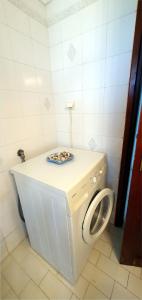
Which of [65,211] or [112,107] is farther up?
[112,107]

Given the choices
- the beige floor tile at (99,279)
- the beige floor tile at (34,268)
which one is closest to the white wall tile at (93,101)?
the beige floor tile at (99,279)

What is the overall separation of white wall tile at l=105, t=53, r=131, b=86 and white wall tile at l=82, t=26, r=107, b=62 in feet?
0.34

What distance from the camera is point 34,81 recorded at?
4.17ft

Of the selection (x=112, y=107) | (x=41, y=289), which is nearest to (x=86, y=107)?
(x=112, y=107)

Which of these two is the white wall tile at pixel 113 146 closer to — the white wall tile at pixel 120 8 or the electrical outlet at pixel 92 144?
the electrical outlet at pixel 92 144

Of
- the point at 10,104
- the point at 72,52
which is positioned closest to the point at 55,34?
the point at 72,52

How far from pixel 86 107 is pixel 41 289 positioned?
1589 millimetres

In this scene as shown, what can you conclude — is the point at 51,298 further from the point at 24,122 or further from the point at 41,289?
the point at 24,122

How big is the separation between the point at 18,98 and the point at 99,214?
1.29 m

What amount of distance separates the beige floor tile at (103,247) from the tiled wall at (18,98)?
81 centimetres

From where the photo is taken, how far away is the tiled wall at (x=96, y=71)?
1.00 metres

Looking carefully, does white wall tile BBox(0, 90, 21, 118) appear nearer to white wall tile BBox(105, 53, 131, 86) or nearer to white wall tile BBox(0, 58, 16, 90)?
white wall tile BBox(0, 58, 16, 90)

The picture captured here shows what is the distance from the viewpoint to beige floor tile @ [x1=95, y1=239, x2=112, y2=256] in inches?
50.2

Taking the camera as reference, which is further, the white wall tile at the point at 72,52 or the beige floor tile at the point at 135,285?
the white wall tile at the point at 72,52
